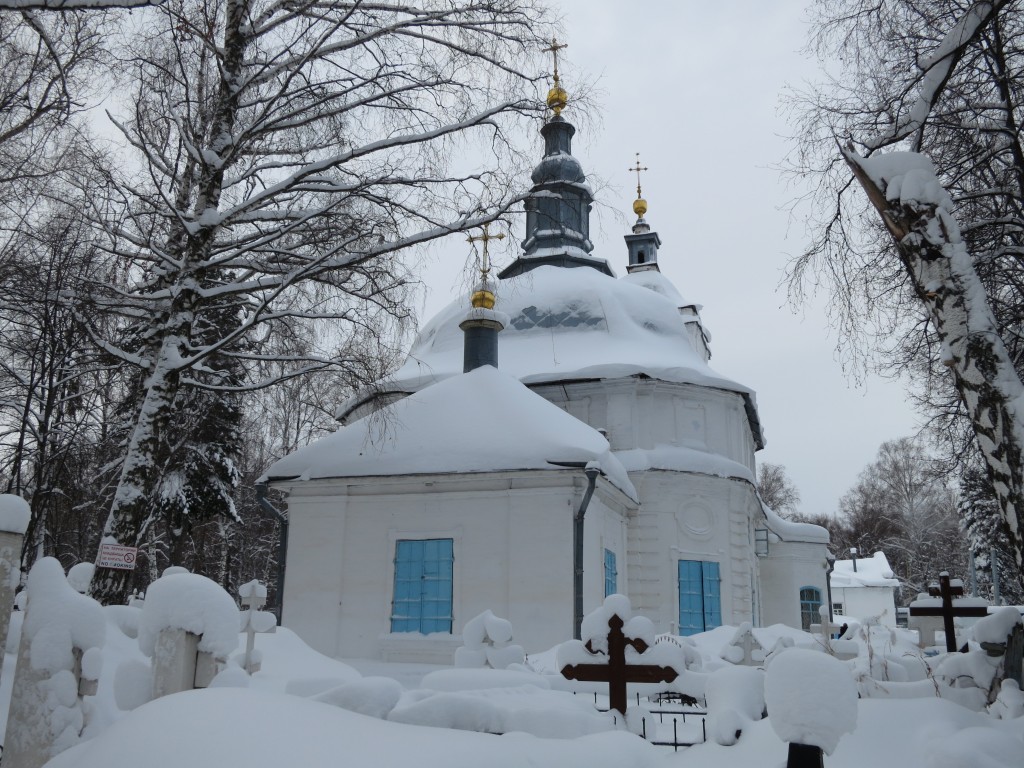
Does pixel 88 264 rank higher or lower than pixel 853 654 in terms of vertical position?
higher

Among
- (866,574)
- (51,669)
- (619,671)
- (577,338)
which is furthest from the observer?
(866,574)

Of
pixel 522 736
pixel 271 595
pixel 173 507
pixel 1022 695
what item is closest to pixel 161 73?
pixel 522 736

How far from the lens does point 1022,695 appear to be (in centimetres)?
599

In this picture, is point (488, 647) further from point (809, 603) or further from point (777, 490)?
point (777, 490)

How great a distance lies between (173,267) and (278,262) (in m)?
1.38

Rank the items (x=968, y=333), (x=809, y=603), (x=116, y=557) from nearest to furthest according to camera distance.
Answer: (x=968, y=333) → (x=116, y=557) → (x=809, y=603)

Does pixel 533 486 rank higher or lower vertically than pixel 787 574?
higher

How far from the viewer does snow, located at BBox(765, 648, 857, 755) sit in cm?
295

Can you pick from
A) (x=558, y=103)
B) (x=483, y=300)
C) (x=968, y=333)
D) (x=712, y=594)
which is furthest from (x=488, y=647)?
(x=712, y=594)

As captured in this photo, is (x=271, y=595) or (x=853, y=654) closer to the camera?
(x=853, y=654)

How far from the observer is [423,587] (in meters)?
15.0

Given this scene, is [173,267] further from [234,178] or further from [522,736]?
[522,736]

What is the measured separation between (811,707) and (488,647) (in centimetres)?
616

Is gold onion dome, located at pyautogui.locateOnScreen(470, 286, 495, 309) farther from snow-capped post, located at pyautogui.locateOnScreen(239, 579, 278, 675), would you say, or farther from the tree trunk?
the tree trunk
